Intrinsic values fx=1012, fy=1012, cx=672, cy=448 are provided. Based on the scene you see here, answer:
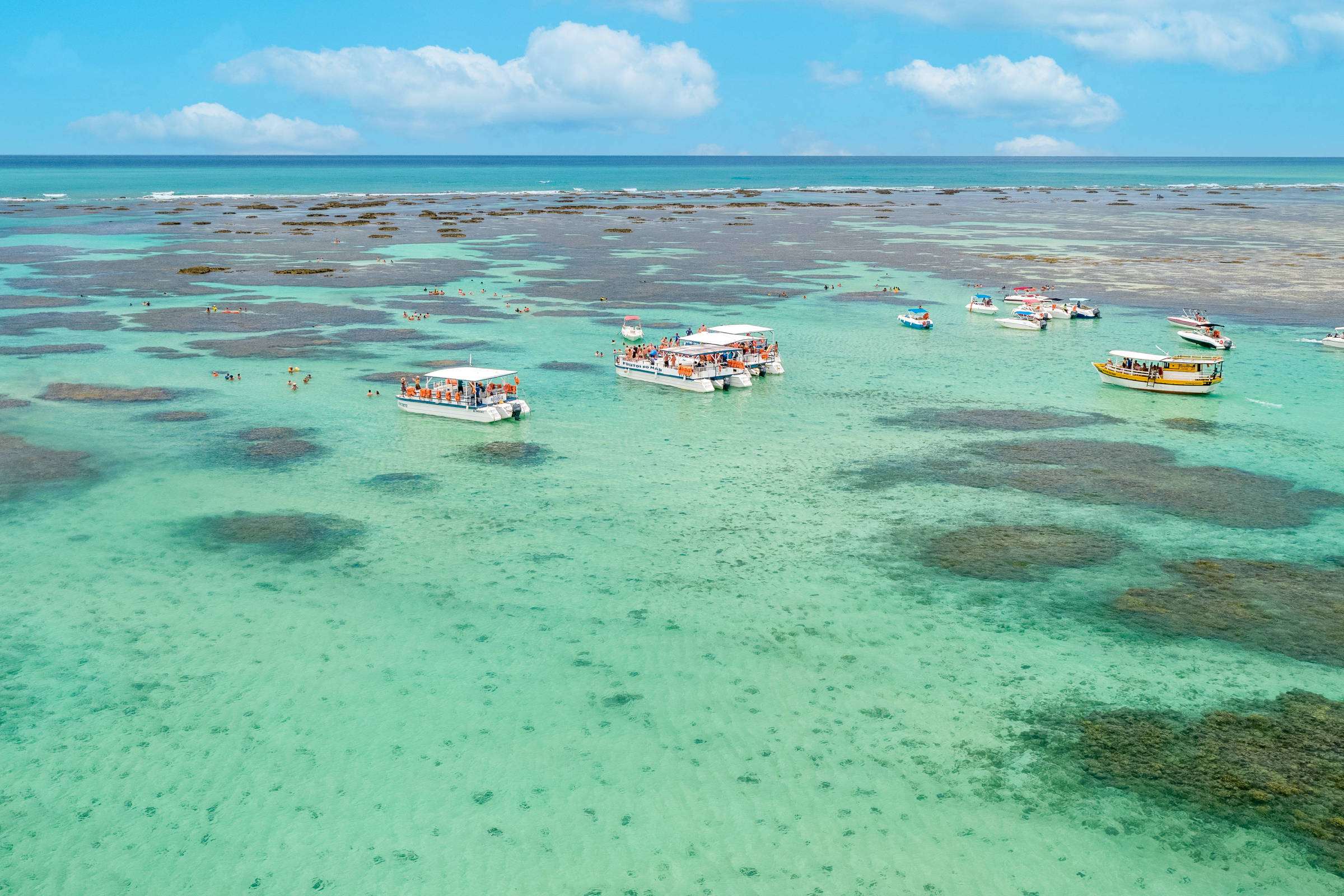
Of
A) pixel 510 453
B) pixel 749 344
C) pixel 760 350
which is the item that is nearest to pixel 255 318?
pixel 749 344

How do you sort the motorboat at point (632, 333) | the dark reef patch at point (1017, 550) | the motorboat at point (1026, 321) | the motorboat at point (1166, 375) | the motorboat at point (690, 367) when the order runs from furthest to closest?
the motorboat at point (1026, 321), the motorboat at point (632, 333), the motorboat at point (690, 367), the motorboat at point (1166, 375), the dark reef patch at point (1017, 550)

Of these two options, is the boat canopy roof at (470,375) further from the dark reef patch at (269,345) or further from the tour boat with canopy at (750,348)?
the dark reef patch at (269,345)

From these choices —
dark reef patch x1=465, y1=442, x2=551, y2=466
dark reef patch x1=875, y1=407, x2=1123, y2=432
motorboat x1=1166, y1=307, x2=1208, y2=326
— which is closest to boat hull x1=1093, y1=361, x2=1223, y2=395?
dark reef patch x1=875, y1=407, x2=1123, y2=432

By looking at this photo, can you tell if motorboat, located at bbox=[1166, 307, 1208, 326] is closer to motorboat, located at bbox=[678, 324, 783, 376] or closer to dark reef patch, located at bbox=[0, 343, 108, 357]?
motorboat, located at bbox=[678, 324, 783, 376]

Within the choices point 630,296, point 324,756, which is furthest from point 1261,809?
point 630,296

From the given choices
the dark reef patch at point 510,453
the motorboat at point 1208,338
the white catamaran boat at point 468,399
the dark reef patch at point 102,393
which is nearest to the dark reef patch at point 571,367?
the white catamaran boat at point 468,399
